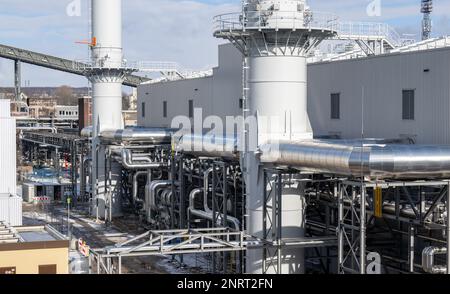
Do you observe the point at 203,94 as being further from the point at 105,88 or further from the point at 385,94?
the point at 385,94

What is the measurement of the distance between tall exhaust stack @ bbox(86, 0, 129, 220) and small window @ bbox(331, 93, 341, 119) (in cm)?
2092

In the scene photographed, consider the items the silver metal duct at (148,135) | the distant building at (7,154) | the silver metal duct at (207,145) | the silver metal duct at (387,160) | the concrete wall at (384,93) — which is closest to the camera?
the silver metal duct at (387,160)

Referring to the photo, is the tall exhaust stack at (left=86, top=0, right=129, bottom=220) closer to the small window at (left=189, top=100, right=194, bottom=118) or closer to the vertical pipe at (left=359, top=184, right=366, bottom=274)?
the small window at (left=189, top=100, right=194, bottom=118)

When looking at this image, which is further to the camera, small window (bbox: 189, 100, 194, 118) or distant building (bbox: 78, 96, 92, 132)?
distant building (bbox: 78, 96, 92, 132)

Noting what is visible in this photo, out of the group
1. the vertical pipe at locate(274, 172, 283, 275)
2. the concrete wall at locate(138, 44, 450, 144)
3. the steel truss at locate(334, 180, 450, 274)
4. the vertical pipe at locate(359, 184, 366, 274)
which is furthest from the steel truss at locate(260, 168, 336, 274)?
the concrete wall at locate(138, 44, 450, 144)

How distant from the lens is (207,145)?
35062 millimetres

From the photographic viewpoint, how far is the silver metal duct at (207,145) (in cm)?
3212

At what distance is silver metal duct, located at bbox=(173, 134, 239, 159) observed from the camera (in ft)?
105

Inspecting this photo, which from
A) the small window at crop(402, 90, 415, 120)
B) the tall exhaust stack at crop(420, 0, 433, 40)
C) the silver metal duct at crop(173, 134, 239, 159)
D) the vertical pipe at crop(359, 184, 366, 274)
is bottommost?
the vertical pipe at crop(359, 184, 366, 274)

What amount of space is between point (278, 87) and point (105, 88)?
25.9 metres

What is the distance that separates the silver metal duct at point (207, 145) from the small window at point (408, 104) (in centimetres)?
664

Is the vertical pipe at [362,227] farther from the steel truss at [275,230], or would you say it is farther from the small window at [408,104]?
the small window at [408,104]

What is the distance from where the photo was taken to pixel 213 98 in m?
44.0

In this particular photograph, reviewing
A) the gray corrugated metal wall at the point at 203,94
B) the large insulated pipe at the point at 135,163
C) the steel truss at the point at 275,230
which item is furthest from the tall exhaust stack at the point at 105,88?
the steel truss at the point at 275,230
